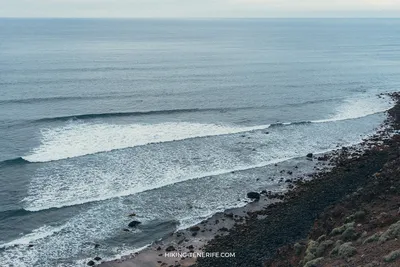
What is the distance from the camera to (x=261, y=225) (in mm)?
29047

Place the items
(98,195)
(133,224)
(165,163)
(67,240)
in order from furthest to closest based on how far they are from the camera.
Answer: (165,163) → (98,195) → (133,224) → (67,240)

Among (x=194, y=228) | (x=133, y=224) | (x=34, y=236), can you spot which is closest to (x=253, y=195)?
(x=194, y=228)

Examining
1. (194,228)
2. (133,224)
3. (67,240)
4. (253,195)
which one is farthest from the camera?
(253,195)

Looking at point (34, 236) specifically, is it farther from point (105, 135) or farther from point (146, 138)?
point (146, 138)

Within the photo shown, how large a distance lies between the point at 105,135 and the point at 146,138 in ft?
16.2

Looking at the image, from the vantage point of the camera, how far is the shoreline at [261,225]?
25844 mm

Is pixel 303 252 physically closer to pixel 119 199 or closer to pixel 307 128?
pixel 119 199

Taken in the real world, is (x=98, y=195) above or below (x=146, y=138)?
below

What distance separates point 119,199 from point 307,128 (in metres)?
28.7

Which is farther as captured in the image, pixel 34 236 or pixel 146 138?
pixel 146 138

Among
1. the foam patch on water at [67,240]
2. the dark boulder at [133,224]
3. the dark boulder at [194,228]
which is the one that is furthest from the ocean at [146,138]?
the dark boulder at [194,228]

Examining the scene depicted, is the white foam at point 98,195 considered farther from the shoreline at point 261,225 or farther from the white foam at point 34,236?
the shoreline at point 261,225

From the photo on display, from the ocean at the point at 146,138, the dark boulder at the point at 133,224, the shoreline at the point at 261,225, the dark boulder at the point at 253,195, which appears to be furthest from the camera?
the dark boulder at the point at 253,195

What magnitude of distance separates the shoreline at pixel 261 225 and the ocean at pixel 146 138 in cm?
140
